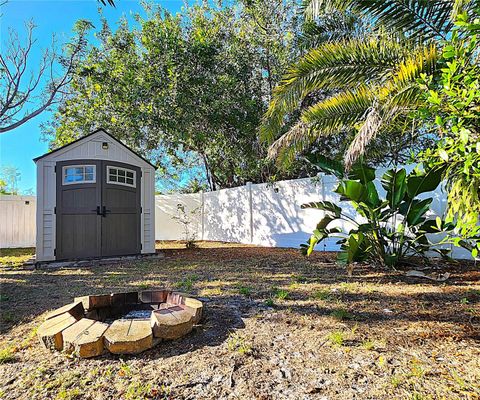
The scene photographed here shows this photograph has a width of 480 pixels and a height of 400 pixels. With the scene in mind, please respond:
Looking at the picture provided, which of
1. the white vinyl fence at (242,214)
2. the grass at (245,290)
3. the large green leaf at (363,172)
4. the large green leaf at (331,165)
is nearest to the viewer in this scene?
the grass at (245,290)

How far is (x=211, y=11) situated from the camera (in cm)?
1002

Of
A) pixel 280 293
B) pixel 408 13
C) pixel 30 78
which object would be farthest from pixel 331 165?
pixel 30 78

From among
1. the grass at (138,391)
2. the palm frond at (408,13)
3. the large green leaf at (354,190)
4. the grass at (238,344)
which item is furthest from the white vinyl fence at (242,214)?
the grass at (138,391)

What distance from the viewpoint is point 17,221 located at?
10945mm

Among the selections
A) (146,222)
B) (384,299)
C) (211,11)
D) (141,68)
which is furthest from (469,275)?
(211,11)

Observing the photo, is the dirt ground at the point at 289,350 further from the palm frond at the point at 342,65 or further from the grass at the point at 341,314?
the palm frond at the point at 342,65

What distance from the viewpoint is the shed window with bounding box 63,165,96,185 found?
6.99 meters

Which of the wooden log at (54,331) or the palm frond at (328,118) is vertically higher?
the palm frond at (328,118)

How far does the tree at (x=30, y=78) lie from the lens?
904 centimetres

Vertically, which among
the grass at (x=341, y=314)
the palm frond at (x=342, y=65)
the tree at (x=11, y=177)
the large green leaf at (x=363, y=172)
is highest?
the tree at (x=11, y=177)

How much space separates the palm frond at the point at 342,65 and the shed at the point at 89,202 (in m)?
4.37

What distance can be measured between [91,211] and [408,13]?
264 inches

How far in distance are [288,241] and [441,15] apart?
6.27 meters

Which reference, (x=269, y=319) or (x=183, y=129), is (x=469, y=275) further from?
(x=183, y=129)
